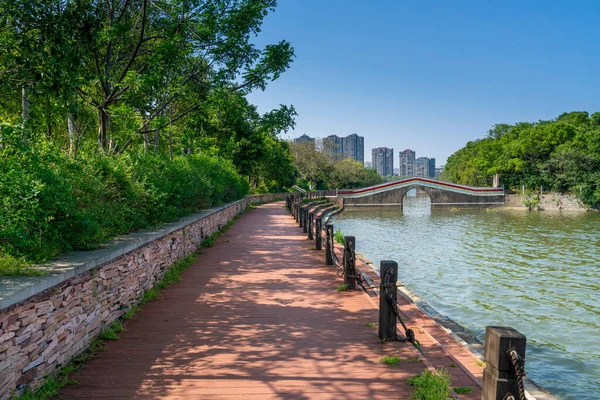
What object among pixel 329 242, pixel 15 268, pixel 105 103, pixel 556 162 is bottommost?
pixel 329 242

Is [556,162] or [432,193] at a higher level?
[556,162]

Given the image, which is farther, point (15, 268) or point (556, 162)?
point (556, 162)

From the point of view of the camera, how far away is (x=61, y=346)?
14.5ft

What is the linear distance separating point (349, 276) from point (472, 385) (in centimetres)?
388

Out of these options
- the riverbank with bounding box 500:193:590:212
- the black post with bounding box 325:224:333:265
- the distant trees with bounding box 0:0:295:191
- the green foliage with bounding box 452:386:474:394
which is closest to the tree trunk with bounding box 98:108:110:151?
the distant trees with bounding box 0:0:295:191

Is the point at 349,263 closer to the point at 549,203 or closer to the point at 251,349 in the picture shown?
the point at 251,349

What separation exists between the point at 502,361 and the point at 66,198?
4.68 m

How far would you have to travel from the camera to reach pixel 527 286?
1323 cm

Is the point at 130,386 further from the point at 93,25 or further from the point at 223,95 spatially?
the point at 223,95

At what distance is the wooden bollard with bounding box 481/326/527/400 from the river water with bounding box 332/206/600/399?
4.37 meters

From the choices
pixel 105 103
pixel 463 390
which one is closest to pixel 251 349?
pixel 463 390

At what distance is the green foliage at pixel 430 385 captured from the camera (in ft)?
12.7

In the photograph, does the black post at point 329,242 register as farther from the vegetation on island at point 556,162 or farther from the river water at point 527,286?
the vegetation on island at point 556,162

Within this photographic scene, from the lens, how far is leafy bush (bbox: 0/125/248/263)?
462cm
